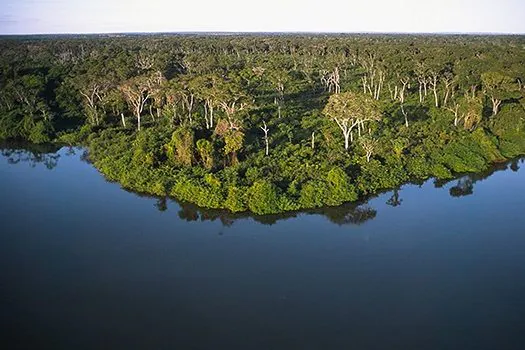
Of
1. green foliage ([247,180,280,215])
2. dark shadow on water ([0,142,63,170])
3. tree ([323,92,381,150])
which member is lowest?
dark shadow on water ([0,142,63,170])

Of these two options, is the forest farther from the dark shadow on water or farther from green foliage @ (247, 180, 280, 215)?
the dark shadow on water

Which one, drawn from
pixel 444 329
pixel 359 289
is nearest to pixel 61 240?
pixel 359 289

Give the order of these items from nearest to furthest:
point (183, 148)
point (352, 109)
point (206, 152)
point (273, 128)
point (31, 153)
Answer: point (206, 152), point (183, 148), point (352, 109), point (273, 128), point (31, 153)

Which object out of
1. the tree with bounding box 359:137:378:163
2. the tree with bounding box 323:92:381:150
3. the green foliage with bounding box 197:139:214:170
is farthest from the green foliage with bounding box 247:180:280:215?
the tree with bounding box 323:92:381:150

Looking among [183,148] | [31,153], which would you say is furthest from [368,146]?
[31,153]

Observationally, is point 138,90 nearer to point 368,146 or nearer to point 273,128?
point 273,128

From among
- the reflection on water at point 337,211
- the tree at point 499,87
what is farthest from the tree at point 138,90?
the tree at point 499,87

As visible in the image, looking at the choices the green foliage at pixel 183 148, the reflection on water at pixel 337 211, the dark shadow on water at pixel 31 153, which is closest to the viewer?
the reflection on water at pixel 337 211

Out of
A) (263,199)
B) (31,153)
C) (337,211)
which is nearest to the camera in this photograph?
(263,199)

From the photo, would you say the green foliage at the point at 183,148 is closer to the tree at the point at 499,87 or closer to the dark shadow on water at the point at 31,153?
the dark shadow on water at the point at 31,153
